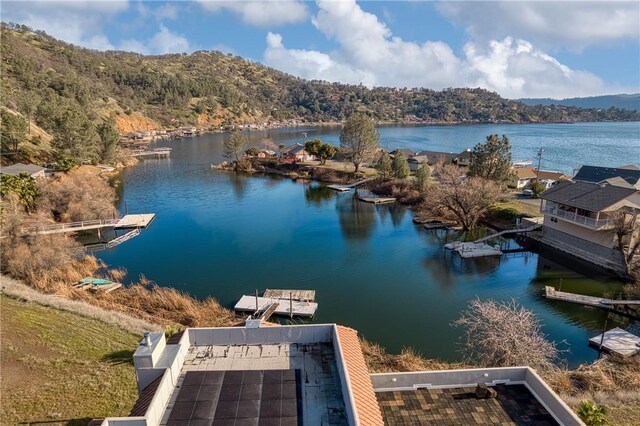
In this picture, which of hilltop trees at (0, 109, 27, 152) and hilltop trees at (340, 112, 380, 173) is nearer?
hilltop trees at (0, 109, 27, 152)

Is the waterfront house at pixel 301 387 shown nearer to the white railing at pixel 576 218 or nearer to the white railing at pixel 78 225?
the white railing at pixel 576 218

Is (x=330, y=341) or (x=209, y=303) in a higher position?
(x=330, y=341)

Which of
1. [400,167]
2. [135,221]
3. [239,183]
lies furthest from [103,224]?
[400,167]

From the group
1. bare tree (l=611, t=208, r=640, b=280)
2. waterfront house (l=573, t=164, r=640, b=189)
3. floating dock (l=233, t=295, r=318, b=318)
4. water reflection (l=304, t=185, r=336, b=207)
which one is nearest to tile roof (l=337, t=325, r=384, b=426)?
floating dock (l=233, t=295, r=318, b=318)

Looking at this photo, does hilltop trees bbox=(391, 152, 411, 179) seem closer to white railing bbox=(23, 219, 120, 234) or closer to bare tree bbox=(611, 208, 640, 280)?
bare tree bbox=(611, 208, 640, 280)

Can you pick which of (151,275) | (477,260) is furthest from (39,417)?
(477,260)

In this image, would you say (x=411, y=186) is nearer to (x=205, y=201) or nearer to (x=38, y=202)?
(x=205, y=201)
